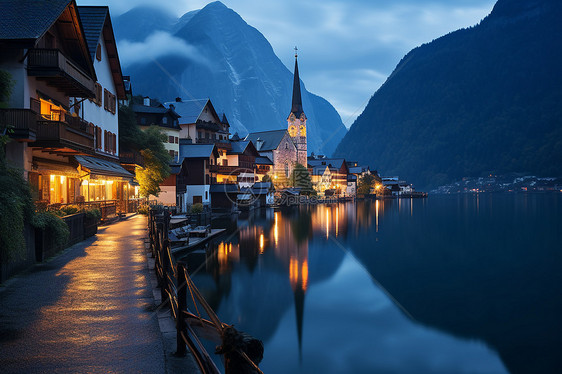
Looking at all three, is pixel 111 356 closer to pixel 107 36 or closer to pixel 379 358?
pixel 379 358

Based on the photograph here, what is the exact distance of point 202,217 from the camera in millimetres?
56594

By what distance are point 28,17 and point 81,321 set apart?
62.4 feet

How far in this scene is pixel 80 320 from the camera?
9625 mm

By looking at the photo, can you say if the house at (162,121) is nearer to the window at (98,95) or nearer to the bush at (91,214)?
the window at (98,95)

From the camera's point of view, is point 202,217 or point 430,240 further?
point 202,217

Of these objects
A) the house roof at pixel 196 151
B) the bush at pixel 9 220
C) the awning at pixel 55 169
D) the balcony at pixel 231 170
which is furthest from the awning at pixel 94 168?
the balcony at pixel 231 170

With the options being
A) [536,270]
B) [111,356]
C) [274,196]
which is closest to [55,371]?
[111,356]

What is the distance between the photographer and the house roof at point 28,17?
66.5 ft

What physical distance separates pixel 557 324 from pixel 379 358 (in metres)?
10.5

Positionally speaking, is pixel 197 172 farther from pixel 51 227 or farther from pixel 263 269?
pixel 51 227

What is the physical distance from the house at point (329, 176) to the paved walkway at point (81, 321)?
12775 centimetres

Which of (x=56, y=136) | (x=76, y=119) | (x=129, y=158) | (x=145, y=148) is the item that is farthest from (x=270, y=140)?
(x=56, y=136)

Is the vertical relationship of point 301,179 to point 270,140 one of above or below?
below

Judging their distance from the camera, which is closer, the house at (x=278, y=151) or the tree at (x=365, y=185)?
the house at (x=278, y=151)
